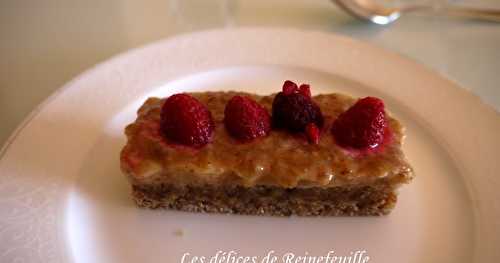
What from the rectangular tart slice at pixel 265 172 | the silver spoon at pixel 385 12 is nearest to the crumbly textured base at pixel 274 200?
the rectangular tart slice at pixel 265 172

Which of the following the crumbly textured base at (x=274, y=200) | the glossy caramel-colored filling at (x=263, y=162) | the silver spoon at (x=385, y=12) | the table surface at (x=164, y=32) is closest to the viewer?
the glossy caramel-colored filling at (x=263, y=162)

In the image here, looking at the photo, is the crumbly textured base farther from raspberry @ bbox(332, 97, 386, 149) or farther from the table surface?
the table surface

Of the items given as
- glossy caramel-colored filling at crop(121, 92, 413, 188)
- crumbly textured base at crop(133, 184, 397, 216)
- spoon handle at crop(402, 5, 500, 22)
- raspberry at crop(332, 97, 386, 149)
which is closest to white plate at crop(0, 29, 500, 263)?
crumbly textured base at crop(133, 184, 397, 216)

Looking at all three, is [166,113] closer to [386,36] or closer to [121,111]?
[121,111]

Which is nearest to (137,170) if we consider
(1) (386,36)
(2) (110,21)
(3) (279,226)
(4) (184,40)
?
(3) (279,226)

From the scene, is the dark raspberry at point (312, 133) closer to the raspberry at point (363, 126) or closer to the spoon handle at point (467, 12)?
the raspberry at point (363, 126)

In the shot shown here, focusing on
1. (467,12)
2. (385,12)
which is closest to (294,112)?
(385,12)
